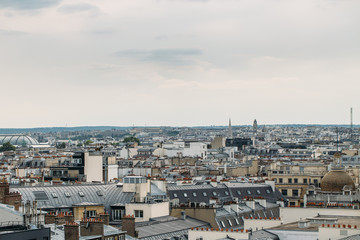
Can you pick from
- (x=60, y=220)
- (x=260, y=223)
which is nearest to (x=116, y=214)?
(x=60, y=220)

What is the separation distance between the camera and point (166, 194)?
249 feet

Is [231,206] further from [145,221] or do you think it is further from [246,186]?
[246,186]

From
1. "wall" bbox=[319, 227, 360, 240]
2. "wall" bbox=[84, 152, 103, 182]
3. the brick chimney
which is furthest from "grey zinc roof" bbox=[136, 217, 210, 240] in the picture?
"wall" bbox=[84, 152, 103, 182]

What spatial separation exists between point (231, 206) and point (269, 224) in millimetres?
23885

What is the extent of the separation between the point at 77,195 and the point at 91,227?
85.7 ft

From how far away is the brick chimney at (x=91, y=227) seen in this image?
45.3 meters

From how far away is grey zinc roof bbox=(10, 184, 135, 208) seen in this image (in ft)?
227

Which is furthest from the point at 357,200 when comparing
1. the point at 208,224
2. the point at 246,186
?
the point at 246,186

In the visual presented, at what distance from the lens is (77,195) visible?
235ft

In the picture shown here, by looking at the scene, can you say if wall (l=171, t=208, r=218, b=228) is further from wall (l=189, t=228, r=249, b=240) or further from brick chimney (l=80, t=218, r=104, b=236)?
wall (l=189, t=228, r=249, b=240)

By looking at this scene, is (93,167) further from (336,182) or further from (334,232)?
(334,232)

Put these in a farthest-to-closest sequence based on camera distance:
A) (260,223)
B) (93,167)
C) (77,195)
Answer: (93,167) → (77,195) → (260,223)

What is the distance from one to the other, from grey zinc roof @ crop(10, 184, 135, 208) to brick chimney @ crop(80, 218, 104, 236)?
2223 cm

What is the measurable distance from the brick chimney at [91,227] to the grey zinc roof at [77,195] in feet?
72.9
